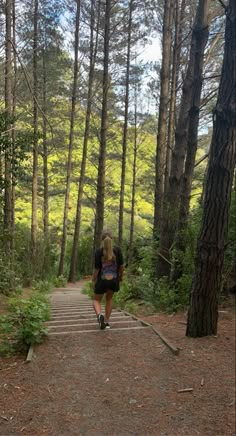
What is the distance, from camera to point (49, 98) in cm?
1800

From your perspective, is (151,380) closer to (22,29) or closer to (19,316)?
(19,316)

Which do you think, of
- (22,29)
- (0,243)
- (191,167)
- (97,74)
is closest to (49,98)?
(97,74)

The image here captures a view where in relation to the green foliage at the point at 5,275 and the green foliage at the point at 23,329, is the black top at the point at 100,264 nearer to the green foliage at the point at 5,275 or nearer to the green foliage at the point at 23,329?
the green foliage at the point at 23,329

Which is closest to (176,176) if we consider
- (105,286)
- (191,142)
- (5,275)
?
(191,142)

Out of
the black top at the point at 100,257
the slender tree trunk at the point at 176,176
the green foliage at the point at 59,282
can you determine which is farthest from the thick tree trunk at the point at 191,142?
the green foliage at the point at 59,282

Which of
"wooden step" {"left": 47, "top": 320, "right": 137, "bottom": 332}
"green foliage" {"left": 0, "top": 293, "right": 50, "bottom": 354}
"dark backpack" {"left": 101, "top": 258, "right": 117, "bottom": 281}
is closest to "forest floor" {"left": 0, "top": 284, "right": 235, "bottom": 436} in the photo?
"green foliage" {"left": 0, "top": 293, "right": 50, "bottom": 354}

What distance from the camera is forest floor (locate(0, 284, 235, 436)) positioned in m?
2.90

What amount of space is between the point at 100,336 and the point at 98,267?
1090mm

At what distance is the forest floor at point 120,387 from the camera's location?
9.52ft

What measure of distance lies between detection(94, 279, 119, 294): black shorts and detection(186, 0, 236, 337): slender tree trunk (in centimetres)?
124

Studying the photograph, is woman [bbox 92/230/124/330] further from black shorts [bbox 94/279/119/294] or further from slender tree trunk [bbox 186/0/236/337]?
slender tree trunk [bbox 186/0/236/337]

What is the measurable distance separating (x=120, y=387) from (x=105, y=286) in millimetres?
2170

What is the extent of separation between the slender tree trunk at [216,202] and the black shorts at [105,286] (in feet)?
4.07

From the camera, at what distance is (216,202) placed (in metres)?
4.62
